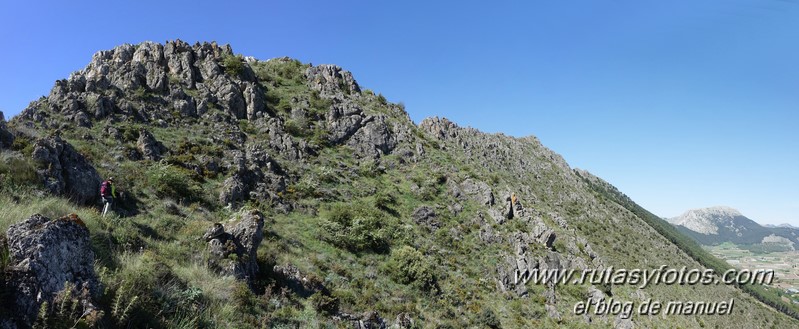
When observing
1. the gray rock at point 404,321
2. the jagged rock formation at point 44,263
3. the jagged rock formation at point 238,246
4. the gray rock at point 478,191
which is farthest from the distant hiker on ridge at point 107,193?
the gray rock at point 478,191

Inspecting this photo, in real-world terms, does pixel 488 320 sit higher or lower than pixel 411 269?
lower

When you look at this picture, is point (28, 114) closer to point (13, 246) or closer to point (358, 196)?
point (358, 196)

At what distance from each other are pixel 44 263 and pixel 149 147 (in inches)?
937

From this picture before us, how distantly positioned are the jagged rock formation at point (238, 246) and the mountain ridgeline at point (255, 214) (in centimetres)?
7

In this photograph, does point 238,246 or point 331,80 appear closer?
point 238,246

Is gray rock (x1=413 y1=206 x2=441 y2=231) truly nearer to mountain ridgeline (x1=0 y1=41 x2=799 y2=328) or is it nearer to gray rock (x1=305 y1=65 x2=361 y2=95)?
mountain ridgeline (x1=0 y1=41 x2=799 y2=328)

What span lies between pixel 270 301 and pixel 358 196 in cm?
2006

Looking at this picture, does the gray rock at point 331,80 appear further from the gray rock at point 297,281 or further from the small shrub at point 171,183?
the gray rock at point 297,281

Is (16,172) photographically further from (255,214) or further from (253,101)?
(253,101)

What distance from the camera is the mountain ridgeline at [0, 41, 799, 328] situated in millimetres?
7391

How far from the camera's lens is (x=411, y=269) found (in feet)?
75.5

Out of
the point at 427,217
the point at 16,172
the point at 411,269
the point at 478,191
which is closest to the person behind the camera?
the point at 16,172

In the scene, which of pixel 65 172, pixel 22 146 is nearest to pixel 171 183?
pixel 65 172

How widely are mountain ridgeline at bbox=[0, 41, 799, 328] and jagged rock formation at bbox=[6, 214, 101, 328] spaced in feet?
0.09
